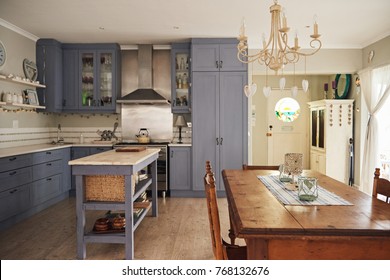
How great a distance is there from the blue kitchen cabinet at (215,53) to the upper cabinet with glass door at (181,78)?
0.29 m

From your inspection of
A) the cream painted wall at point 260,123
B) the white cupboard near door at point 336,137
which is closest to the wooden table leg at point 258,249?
the white cupboard near door at point 336,137

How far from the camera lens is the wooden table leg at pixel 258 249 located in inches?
53.6

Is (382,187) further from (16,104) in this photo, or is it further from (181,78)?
(16,104)

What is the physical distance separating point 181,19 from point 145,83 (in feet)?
5.28

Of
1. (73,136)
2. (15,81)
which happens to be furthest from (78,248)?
(73,136)

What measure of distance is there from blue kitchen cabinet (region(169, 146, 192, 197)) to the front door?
304 centimetres

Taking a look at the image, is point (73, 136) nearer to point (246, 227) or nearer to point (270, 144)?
point (270, 144)

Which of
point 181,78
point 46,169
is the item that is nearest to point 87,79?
point 181,78

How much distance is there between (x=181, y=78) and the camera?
531 cm

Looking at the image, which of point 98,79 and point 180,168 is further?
point 98,79

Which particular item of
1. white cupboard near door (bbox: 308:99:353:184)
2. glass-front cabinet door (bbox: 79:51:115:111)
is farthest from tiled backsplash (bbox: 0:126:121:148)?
white cupboard near door (bbox: 308:99:353:184)

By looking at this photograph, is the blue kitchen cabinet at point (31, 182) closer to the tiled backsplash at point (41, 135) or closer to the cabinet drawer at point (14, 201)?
the cabinet drawer at point (14, 201)

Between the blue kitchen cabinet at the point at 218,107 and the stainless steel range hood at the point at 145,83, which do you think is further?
the stainless steel range hood at the point at 145,83

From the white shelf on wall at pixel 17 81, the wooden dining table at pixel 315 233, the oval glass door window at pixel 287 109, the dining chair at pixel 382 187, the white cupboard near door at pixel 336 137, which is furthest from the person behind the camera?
the oval glass door window at pixel 287 109
